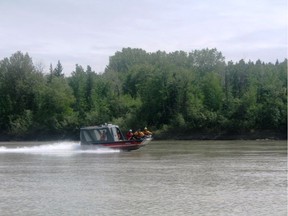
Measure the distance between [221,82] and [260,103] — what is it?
16695 millimetres

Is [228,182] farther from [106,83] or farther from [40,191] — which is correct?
[106,83]

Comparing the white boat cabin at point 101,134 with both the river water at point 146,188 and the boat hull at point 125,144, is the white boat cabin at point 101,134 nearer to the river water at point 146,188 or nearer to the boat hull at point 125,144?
the boat hull at point 125,144

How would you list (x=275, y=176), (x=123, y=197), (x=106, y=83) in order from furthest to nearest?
(x=106, y=83) → (x=275, y=176) → (x=123, y=197)

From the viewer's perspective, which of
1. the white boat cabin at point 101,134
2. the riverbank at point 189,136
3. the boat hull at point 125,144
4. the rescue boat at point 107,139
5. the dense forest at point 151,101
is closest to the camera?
the boat hull at point 125,144

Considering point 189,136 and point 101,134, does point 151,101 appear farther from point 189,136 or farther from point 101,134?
point 101,134

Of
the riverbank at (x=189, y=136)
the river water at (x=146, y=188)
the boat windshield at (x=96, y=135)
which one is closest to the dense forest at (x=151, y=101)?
the riverbank at (x=189, y=136)

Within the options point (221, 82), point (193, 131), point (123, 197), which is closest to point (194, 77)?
point (221, 82)

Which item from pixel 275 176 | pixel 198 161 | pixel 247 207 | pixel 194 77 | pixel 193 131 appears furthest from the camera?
pixel 194 77

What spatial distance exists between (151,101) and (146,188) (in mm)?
69665

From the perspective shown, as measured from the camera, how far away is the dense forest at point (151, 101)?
83.4m

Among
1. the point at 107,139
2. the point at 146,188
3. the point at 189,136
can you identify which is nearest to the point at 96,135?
the point at 107,139

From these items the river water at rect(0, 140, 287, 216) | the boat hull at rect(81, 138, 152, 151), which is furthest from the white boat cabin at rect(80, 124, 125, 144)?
the river water at rect(0, 140, 287, 216)

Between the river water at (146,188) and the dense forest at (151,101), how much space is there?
4891cm

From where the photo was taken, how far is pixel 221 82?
10244 cm
